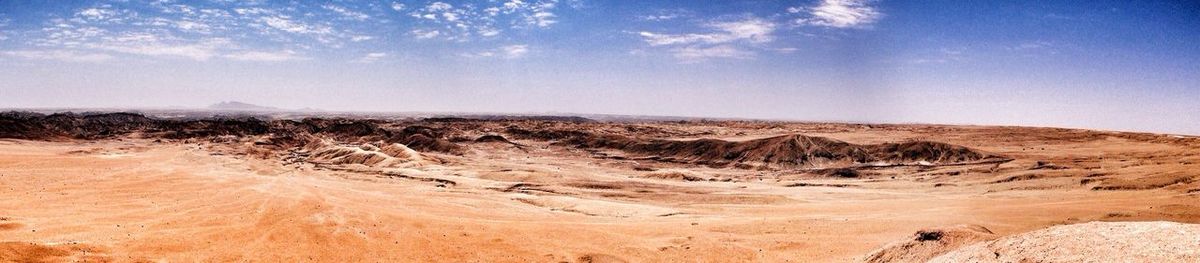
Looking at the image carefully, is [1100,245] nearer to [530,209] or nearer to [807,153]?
[530,209]

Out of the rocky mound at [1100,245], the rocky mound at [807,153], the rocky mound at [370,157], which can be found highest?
the rocky mound at [1100,245]

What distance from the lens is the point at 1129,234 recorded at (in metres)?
6.70

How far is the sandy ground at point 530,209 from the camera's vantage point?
41.3 ft

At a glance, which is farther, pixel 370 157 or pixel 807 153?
pixel 370 157

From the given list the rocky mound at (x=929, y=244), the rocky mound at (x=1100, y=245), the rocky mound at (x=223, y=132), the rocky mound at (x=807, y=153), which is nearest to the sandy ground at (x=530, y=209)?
the rocky mound at (x=929, y=244)

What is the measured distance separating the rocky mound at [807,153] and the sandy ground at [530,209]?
2495mm

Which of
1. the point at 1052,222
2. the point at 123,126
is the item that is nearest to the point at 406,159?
the point at 1052,222

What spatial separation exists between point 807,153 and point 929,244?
1036 inches

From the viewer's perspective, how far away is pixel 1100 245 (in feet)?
21.7

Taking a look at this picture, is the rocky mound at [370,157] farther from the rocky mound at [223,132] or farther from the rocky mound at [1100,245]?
the rocky mound at [1100,245]

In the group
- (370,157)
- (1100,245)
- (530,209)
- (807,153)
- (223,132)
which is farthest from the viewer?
(223,132)

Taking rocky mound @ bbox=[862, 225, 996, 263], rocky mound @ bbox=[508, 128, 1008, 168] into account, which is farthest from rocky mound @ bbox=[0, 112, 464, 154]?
rocky mound @ bbox=[862, 225, 996, 263]

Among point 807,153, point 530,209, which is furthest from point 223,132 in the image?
point 807,153

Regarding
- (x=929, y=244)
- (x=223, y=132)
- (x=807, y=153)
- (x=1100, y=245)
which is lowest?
(x=223, y=132)
